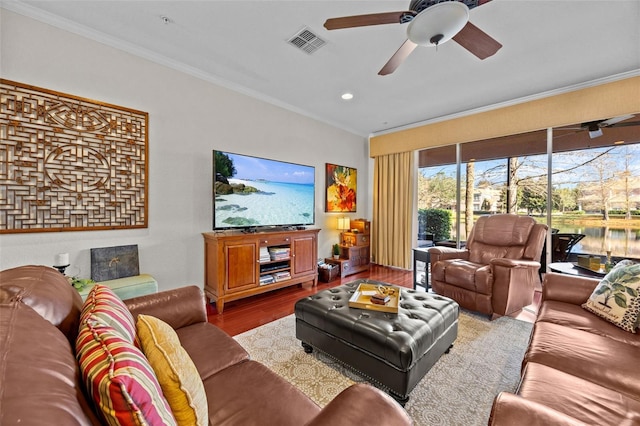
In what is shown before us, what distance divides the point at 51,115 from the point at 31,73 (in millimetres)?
335

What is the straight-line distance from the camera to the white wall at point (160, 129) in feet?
6.86

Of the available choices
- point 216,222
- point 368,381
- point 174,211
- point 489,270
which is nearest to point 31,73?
point 174,211

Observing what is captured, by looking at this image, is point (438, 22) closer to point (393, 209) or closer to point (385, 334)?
point (385, 334)

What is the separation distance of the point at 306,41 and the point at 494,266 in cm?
285

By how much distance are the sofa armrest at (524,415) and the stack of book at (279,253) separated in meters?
2.75

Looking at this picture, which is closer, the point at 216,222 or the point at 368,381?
the point at 368,381

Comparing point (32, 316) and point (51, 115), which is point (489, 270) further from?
point (51, 115)

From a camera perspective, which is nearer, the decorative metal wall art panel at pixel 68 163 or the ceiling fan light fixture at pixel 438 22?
the ceiling fan light fixture at pixel 438 22

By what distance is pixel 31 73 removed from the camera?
208 cm

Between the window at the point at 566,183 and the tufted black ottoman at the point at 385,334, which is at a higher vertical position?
the window at the point at 566,183

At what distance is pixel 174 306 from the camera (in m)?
1.55

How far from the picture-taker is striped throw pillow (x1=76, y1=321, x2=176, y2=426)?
0.54 metres

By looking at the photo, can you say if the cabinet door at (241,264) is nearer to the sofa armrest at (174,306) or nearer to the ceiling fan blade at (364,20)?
the sofa armrest at (174,306)

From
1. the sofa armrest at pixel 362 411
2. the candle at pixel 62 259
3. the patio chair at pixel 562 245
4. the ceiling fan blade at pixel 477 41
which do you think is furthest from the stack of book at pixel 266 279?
the patio chair at pixel 562 245
